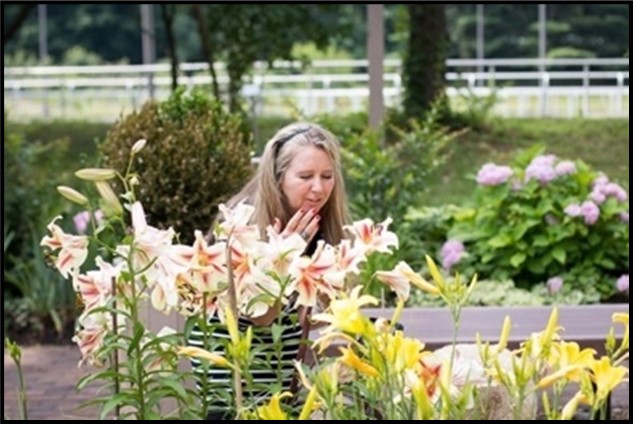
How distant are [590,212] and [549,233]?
262 mm

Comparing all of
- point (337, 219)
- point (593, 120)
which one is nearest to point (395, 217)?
point (337, 219)

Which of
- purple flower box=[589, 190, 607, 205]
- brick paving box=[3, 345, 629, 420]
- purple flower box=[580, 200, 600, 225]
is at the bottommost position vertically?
brick paving box=[3, 345, 629, 420]

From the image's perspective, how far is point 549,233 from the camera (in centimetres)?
816

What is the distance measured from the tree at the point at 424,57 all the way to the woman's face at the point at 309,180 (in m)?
11.1

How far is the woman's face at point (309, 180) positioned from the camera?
3906mm

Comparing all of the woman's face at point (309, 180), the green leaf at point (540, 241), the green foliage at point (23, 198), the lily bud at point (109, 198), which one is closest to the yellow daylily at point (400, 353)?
the lily bud at point (109, 198)

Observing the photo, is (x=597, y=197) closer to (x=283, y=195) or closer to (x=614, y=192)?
(x=614, y=192)

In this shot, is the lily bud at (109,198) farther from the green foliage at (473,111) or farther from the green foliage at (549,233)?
the green foliage at (473,111)

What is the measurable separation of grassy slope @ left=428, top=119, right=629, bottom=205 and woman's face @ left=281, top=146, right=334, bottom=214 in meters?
9.02

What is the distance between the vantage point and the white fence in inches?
732

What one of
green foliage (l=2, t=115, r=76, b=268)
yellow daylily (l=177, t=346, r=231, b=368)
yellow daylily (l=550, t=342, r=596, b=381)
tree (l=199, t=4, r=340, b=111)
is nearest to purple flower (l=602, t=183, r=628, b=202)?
green foliage (l=2, t=115, r=76, b=268)

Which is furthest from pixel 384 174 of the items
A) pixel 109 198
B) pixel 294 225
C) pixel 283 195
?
pixel 109 198

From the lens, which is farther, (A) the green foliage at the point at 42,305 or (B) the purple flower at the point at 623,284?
(A) the green foliage at the point at 42,305

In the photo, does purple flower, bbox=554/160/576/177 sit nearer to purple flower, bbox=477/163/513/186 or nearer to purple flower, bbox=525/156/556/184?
purple flower, bbox=525/156/556/184
